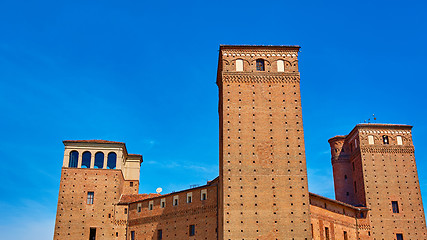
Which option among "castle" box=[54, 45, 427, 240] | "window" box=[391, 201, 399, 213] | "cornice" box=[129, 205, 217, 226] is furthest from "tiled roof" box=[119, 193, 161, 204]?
"window" box=[391, 201, 399, 213]

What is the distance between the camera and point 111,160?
39625mm

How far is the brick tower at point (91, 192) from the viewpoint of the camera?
121ft

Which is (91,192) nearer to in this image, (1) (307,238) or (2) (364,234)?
(1) (307,238)

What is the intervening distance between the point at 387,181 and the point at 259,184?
14.7m

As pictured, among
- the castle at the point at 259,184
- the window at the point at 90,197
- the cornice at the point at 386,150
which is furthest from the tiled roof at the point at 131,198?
the cornice at the point at 386,150

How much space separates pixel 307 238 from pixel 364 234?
1119 cm

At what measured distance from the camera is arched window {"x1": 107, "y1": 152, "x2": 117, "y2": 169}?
3938cm

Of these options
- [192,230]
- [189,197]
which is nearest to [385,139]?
[189,197]

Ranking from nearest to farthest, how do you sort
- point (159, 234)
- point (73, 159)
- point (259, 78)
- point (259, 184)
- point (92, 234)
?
1. point (259, 184)
2. point (259, 78)
3. point (159, 234)
4. point (92, 234)
5. point (73, 159)

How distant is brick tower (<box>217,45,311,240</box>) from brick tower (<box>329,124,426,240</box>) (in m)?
11.6

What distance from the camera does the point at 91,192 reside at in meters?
38.0

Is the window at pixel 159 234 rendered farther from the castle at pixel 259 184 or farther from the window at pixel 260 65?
the window at pixel 260 65

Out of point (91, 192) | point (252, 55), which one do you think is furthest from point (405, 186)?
point (91, 192)

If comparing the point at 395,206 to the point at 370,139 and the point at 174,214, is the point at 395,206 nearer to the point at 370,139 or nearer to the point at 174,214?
the point at 370,139
